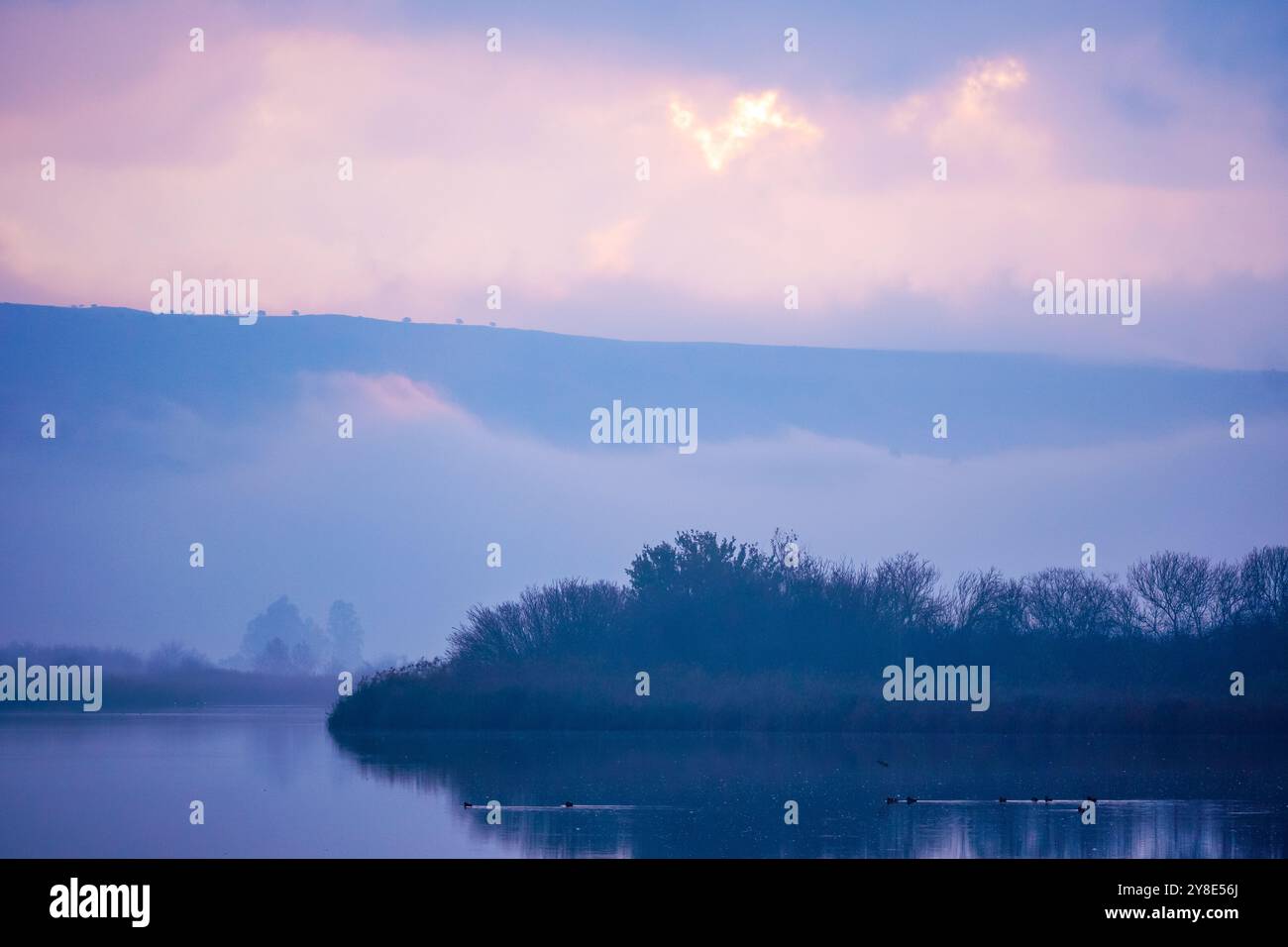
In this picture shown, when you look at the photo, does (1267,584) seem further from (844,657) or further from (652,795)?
(652,795)

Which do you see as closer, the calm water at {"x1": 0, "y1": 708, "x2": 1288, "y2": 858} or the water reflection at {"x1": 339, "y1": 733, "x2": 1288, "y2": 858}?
the water reflection at {"x1": 339, "y1": 733, "x2": 1288, "y2": 858}

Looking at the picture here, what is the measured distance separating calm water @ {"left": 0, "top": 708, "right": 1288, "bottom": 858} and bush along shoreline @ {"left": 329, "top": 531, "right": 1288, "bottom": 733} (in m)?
1.23

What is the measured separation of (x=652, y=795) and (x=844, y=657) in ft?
82.2

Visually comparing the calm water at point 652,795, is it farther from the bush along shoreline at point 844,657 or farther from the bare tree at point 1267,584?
the bare tree at point 1267,584

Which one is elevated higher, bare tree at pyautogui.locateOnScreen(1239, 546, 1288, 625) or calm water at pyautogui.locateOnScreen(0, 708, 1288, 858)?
bare tree at pyautogui.locateOnScreen(1239, 546, 1288, 625)

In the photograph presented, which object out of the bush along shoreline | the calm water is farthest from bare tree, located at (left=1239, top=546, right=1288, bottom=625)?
the calm water

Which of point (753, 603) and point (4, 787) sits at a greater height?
point (753, 603)

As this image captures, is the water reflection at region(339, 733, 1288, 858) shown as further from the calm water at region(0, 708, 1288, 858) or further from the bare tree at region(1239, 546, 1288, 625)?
the bare tree at region(1239, 546, 1288, 625)

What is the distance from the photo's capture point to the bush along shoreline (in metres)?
40.6

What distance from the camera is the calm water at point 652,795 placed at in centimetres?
2006
